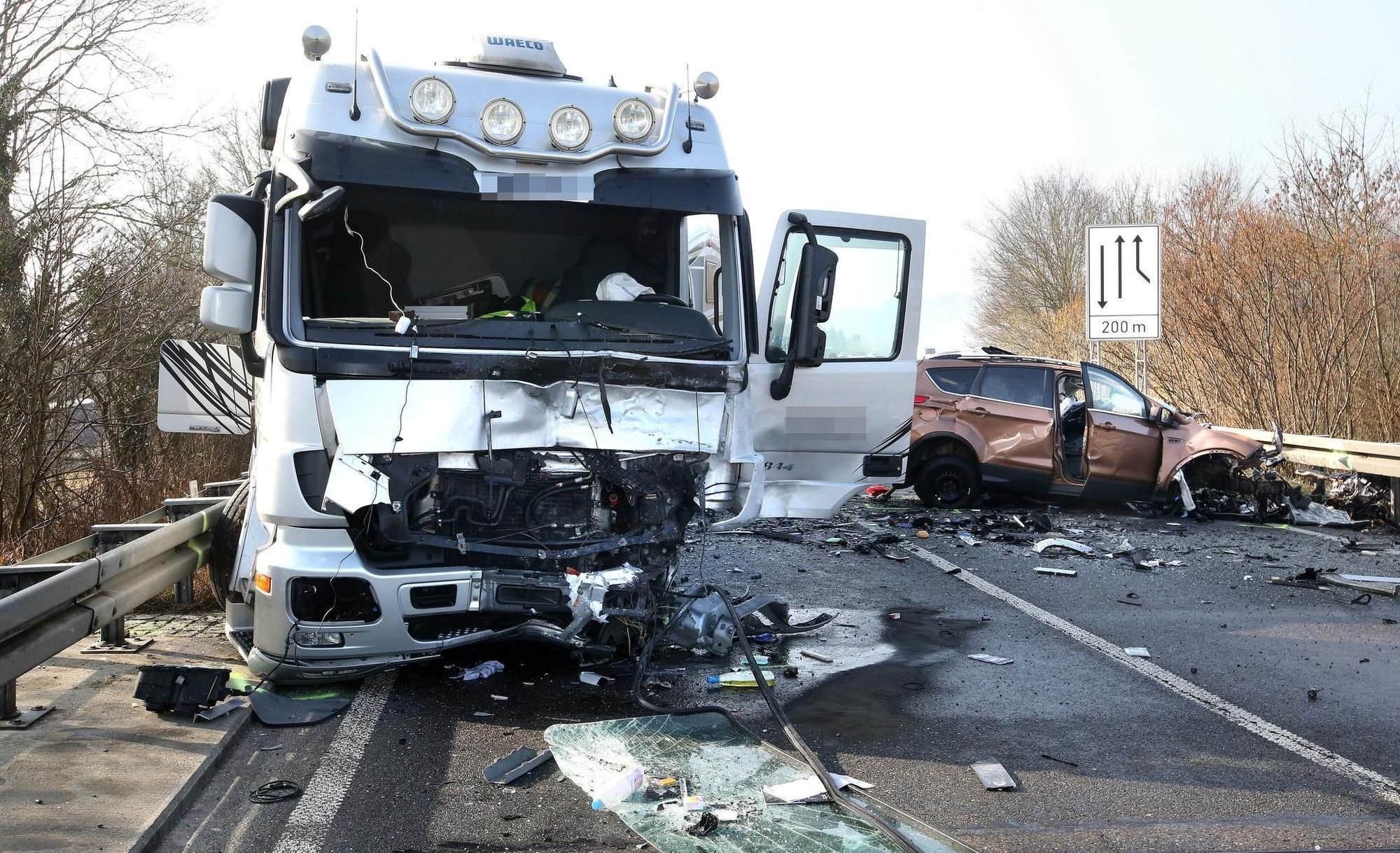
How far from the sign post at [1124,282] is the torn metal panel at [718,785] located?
1240 cm

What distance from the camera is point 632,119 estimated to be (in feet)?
19.0

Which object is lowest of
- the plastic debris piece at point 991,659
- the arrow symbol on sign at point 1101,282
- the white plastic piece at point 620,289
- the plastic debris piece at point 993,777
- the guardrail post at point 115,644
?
the plastic debris piece at point 993,777

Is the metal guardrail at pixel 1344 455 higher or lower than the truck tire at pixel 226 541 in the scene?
higher

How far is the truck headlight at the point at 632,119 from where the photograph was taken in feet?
18.9

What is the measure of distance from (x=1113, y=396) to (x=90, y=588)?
1119 cm

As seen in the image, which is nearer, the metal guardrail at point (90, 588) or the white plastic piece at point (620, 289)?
the metal guardrail at point (90, 588)

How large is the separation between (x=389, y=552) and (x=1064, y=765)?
308 cm

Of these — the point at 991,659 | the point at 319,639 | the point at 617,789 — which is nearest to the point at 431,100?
the point at 319,639

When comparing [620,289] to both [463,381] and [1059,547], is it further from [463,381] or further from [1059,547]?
[1059,547]

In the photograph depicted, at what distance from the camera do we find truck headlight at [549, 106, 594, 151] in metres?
5.65

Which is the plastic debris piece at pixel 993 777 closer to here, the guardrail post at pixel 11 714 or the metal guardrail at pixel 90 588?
the metal guardrail at pixel 90 588

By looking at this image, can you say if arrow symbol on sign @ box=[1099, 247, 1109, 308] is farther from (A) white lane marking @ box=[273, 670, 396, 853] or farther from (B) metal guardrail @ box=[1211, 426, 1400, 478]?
(A) white lane marking @ box=[273, 670, 396, 853]

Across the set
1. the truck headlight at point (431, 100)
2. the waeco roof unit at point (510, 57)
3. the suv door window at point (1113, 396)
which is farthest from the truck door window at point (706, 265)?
the suv door window at point (1113, 396)

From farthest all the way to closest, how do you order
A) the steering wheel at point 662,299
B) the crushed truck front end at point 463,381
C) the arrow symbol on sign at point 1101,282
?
the arrow symbol on sign at point 1101,282, the steering wheel at point 662,299, the crushed truck front end at point 463,381
